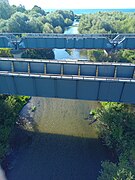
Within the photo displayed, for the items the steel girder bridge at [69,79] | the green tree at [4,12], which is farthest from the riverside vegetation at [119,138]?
the green tree at [4,12]

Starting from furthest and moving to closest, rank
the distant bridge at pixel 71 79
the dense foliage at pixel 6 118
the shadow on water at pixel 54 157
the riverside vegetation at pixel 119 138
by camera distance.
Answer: the dense foliage at pixel 6 118, the shadow on water at pixel 54 157, the distant bridge at pixel 71 79, the riverside vegetation at pixel 119 138

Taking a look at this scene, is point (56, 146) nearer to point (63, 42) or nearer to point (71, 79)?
point (71, 79)

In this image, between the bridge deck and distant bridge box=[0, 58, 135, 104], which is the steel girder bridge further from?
the bridge deck

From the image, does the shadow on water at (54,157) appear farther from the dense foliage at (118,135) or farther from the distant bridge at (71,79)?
the distant bridge at (71,79)

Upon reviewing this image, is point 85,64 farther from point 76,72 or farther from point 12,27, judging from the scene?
point 12,27

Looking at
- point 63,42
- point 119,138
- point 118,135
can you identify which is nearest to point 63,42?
point 63,42

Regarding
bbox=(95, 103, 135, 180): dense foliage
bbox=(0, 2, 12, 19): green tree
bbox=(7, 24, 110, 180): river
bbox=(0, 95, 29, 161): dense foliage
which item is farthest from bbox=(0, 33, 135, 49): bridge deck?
bbox=(0, 2, 12, 19): green tree
